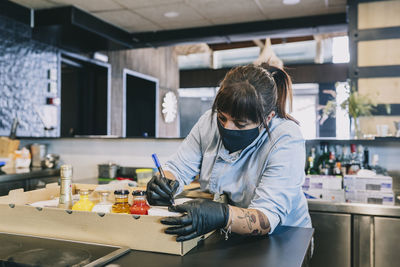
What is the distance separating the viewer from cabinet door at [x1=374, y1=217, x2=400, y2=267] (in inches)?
83.7

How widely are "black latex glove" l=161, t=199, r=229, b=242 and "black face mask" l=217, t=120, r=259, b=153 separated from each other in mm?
331

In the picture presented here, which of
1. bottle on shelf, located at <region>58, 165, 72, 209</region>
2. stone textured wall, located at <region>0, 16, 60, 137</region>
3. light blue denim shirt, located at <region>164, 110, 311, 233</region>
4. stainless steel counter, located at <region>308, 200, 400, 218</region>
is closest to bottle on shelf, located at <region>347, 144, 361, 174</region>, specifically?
stainless steel counter, located at <region>308, 200, 400, 218</region>

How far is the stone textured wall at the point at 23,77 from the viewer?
4.16m

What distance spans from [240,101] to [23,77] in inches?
155

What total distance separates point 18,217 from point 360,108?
263 cm

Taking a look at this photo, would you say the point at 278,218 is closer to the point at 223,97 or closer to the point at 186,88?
the point at 223,97

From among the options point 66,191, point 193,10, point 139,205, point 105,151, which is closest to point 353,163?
point 139,205

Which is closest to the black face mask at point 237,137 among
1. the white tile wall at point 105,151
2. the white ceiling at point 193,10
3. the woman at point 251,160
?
the woman at point 251,160

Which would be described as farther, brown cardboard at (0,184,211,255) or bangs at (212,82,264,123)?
bangs at (212,82,264,123)

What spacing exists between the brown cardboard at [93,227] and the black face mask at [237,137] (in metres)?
0.43

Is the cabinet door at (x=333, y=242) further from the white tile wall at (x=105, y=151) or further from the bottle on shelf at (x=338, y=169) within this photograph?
the white tile wall at (x=105, y=151)

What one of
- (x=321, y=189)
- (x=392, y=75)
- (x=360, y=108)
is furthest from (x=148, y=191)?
(x=392, y=75)

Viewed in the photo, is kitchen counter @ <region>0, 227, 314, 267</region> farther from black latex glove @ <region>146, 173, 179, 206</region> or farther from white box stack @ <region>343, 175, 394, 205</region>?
white box stack @ <region>343, 175, 394, 205</region>

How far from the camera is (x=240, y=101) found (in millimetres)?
1213
